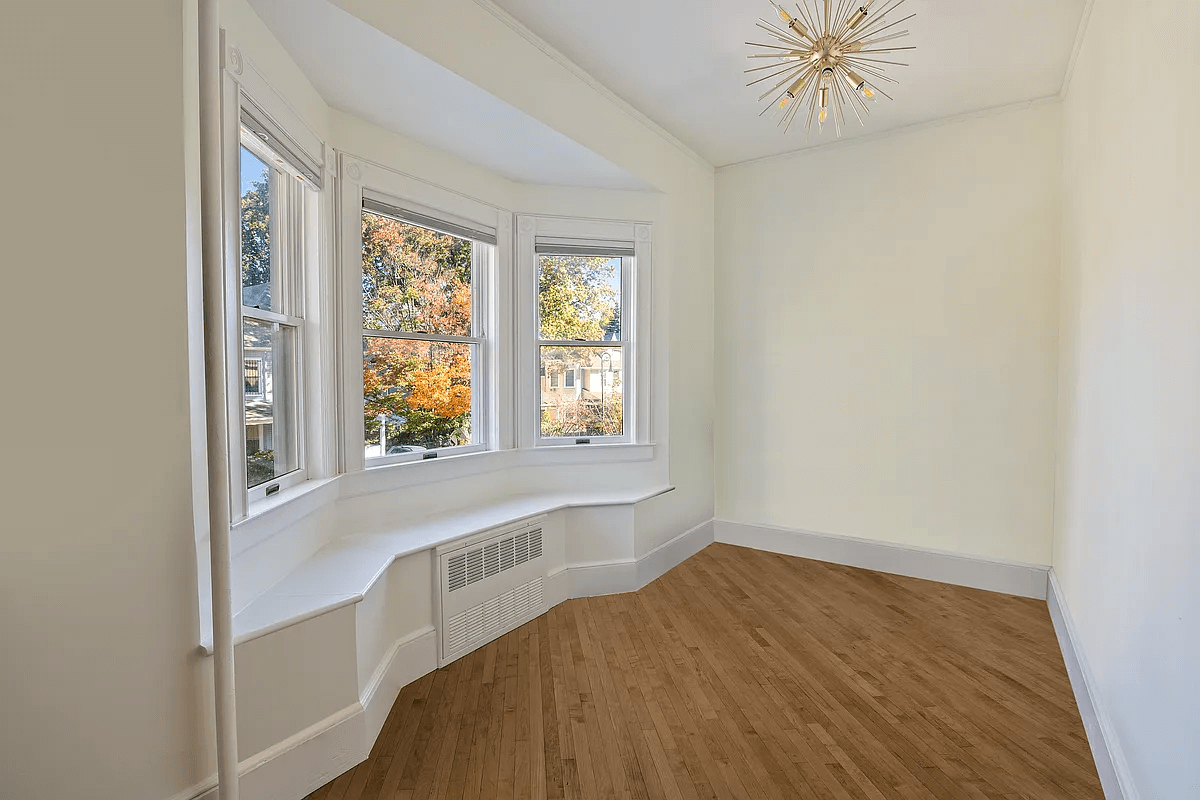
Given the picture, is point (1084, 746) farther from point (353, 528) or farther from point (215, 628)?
point (353, 528)

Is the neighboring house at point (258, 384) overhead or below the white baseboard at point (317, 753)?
overhead

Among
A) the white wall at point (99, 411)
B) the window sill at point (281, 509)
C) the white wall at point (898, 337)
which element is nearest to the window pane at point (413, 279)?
the window sill at point (281, 509)

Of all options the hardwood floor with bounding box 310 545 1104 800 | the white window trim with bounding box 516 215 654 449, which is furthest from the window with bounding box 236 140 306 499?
the white window trim with bounding box 516 215 654 449

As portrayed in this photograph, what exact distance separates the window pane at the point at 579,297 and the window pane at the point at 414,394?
2.24 feet

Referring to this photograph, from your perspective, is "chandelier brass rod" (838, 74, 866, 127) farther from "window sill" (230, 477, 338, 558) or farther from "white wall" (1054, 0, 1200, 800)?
"window sill" (230, 477, 338, 558)

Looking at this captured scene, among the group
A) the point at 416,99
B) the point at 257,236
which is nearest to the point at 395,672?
the point at 257,236

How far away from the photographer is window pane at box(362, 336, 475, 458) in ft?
10.7

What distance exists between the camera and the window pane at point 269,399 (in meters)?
2.38

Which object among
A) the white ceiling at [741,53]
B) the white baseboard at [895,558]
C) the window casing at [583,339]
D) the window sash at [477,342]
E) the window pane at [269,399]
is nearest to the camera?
the window pane at [269,399]

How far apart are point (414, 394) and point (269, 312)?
110 centimetres

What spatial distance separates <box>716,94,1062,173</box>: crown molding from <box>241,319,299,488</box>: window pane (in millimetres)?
3739

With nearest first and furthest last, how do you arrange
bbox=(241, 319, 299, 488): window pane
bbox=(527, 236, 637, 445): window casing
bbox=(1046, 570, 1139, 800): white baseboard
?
bbox=(1046, 570, 1139, 800): white baseboard
bbox=(241, 319, 299, 488): window pane
bbox=(527, 236, 637, 445): window casing

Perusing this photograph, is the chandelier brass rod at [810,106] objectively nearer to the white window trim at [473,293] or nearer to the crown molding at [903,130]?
the crown molding at [903,130]

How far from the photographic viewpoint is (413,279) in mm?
3459
